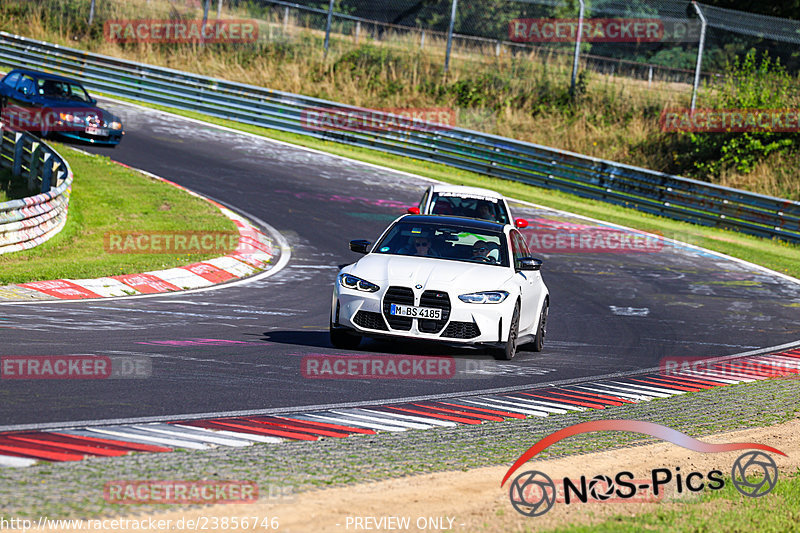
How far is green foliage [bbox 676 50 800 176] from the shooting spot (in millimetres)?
32031

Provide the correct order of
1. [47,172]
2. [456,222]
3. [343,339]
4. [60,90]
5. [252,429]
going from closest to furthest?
[252,429] < [343,339] < [456,222] < [47,172] < [60,90]

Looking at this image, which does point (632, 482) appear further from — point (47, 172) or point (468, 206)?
point (47, 172)

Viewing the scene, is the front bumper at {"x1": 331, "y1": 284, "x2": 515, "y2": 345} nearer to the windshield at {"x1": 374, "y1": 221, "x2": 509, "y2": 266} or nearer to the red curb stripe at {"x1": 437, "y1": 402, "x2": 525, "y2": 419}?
the windshield at {"x1": 374, "y1": 221, "x2": 509, "y2": 266}

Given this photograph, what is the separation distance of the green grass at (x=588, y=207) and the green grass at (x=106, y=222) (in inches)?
350

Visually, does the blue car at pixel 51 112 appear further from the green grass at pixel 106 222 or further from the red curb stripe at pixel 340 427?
the red curb stripe at pixel 340 427

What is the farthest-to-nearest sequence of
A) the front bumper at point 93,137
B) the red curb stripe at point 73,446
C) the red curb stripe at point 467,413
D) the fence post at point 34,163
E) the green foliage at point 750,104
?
the green foliage at point 750,104 < the front bumper at point 93,137 < the fence post at point 34,163 < the red curb stripe at point 467,413 < the red curb stripe at point 73,446

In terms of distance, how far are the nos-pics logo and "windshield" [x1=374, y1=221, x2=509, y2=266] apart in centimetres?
400

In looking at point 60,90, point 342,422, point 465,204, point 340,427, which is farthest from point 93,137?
point 340,427

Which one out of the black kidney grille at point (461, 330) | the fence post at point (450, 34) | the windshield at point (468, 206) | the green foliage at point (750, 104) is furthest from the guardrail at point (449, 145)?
the black kidney grille at point (461, 330)

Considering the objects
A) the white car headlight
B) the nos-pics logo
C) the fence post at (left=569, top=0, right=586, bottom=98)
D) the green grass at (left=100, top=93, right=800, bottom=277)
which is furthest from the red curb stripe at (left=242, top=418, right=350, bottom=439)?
the fence post at (left=569, top=0, right=586, bottom=98)

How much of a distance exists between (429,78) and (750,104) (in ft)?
39.5

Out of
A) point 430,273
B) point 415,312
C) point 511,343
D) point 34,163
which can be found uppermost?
point 430,273

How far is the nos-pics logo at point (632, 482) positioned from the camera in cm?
592

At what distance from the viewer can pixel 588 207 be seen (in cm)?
2972
